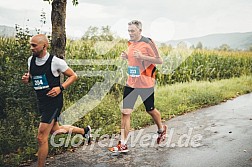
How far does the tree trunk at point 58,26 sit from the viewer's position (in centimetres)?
741

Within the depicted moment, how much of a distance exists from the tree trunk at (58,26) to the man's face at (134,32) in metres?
2.17

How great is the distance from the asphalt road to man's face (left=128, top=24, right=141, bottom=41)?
192 cm

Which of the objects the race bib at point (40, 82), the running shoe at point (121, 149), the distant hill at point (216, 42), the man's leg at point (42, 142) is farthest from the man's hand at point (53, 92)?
the distant hill at point (216, 42)

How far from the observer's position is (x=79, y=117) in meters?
7.75

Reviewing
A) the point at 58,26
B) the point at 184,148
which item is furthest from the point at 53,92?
the point at 58,26

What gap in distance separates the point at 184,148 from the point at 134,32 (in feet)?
7.18

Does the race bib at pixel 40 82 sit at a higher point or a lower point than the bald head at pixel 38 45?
lower

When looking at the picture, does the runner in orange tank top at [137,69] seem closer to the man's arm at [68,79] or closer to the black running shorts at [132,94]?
the black running shorts at [132,94]

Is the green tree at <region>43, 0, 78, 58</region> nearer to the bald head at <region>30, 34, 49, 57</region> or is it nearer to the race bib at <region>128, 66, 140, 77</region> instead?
the race bib at <region>128, 66, 140, 77</region>

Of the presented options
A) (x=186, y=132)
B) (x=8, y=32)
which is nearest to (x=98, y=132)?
(x=186, y=132)

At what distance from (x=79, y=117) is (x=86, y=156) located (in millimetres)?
2010

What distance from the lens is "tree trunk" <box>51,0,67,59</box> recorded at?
7406 mm

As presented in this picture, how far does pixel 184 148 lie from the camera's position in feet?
20.2

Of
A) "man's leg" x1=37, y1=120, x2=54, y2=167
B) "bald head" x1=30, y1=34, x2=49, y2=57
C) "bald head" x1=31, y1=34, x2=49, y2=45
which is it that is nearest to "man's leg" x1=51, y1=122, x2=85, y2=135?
"man's leg" x1=37, y1=120, x2=54, y2=167
